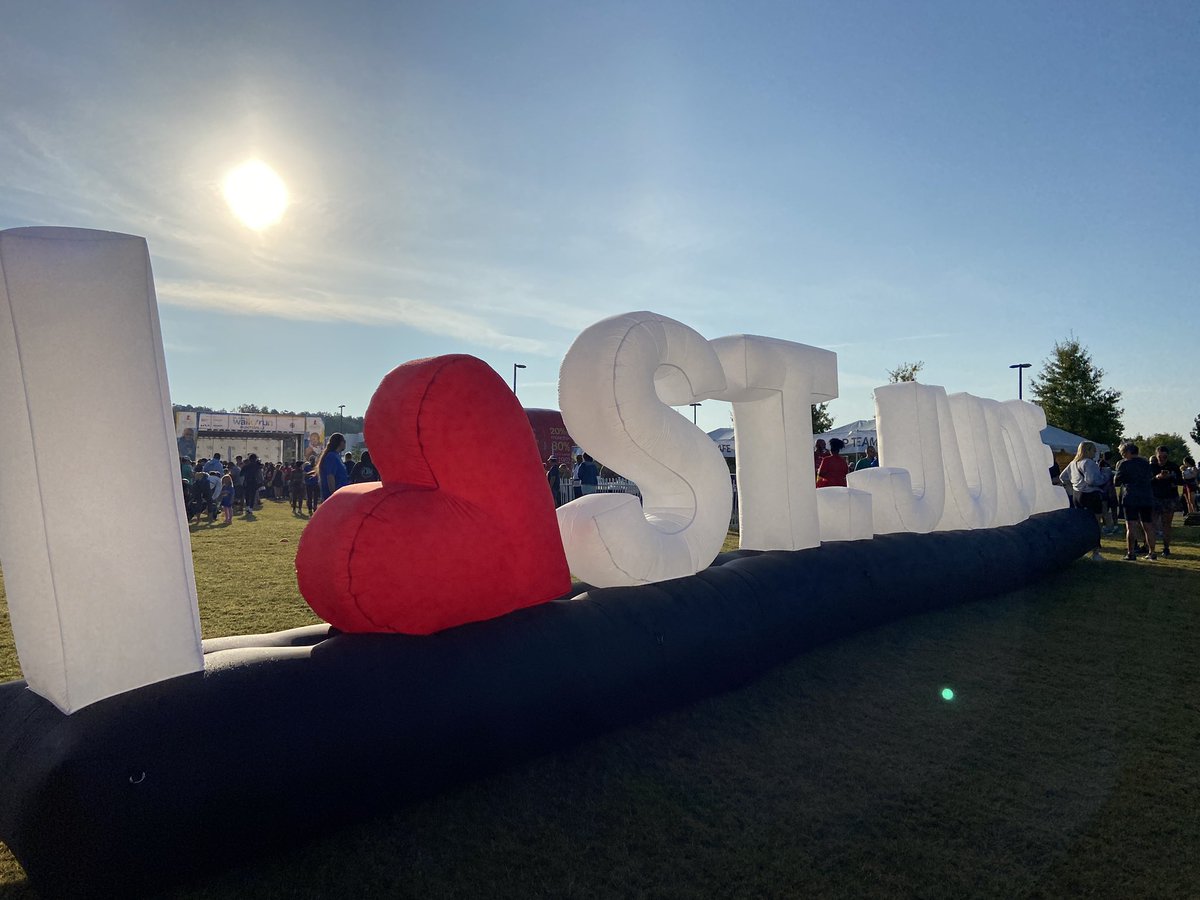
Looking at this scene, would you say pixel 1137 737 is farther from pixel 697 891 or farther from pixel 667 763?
pixel 697 891

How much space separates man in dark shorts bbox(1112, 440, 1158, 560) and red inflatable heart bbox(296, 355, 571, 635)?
8.15 metres

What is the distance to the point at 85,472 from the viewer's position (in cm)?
205

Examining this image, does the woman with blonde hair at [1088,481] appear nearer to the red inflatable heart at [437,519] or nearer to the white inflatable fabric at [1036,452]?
the white inflatable fabric at [1036,452]

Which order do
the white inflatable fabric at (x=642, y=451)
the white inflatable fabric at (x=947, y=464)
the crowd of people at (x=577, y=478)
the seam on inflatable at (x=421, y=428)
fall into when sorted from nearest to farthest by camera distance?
the seam on inflatable at (x=421, y=428)
the white inflatable fabric at (x=642, y=451)
the white inflatable fabric at (x=947, y=464)
the crowd of people at (x=577, y=478)

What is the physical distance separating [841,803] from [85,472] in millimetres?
2669

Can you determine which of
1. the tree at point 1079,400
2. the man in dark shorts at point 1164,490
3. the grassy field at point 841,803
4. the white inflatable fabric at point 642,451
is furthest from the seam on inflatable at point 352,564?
the tree at point 1079,400

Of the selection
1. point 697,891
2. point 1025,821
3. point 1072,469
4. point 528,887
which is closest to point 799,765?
point 1025,821

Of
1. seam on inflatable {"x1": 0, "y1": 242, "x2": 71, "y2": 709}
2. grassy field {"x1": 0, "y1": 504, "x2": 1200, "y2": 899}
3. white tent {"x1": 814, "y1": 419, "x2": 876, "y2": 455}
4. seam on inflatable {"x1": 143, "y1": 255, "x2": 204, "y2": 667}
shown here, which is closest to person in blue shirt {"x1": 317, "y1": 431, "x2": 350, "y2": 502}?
grassy field {"x1": 0, "y1": 504, "x2": 1200, "y2": 899}

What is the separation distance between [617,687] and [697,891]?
998 mm

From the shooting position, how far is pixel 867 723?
3379 millimetres

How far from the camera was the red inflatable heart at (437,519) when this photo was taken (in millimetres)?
2643

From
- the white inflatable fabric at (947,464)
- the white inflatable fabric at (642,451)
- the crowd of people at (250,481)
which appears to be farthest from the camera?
the crowd of people at (250,481)

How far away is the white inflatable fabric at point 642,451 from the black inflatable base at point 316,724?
19cm

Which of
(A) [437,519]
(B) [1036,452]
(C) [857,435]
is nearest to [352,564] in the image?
(A) [437,519]
